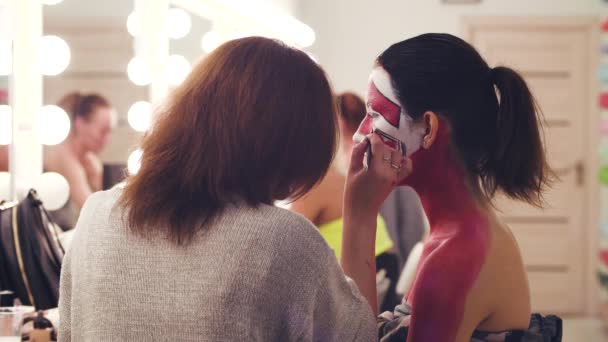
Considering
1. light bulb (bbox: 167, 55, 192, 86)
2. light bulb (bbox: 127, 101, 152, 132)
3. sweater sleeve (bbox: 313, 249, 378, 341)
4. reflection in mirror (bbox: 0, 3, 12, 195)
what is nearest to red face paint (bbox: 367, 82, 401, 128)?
sweater sleeve (bbox: 313, 249, 378, 341)

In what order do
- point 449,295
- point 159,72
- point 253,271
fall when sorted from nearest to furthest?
point 253,271
point 449,295
point 159,72

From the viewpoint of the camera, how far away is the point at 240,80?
99 centimetres

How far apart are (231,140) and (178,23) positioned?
168 centimetres

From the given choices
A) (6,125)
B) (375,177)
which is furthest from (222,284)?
Result: (6,125)

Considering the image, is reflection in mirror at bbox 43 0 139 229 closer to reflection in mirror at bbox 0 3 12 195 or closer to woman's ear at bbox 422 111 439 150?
reflection in mirror at bbox 0 3 12 195

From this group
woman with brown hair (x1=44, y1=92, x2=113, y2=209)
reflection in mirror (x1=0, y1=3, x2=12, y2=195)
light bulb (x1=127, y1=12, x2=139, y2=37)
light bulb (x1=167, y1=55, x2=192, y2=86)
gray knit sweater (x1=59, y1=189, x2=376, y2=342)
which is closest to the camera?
gray knit sweater (x1=59, y1=189, x2=376, y2=342)

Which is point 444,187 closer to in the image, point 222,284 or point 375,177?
point 375,177

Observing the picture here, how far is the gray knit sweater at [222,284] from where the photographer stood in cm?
90

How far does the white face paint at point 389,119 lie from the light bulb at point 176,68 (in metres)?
1.45

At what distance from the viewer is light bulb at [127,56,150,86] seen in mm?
2305

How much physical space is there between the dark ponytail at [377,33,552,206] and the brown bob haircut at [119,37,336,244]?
142mm

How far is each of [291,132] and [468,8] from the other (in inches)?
165

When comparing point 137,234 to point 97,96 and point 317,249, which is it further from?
point 97,96

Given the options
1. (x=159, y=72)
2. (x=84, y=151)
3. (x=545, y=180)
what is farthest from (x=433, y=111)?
(x=159, y=72)
